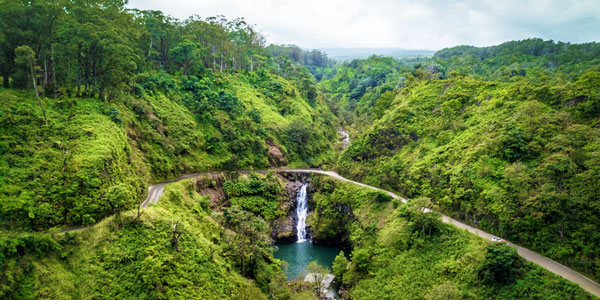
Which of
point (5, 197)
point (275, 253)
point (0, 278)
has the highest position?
point (5, 197)

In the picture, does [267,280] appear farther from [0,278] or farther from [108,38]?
[108,38]

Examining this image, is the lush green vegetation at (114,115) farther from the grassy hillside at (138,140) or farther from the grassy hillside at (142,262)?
the grassy hillside at (142,262)

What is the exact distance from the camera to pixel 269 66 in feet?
308

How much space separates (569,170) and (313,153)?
150ft

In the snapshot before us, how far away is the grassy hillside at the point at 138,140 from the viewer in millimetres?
28656

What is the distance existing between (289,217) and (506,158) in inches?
1304

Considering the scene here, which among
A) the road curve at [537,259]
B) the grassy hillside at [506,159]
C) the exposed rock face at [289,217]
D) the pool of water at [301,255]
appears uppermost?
the grassy hillside at [506,159]

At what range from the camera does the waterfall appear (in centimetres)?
5397

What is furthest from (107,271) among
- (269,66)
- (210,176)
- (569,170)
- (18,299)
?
(269,66)

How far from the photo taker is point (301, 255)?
4766 centimetres

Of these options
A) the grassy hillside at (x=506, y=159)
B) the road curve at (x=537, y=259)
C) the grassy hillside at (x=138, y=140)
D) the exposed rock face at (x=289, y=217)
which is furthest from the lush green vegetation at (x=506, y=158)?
the grassy hillside at (x=138, y=140)

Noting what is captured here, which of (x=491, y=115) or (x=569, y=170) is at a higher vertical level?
(x=491, y=115)

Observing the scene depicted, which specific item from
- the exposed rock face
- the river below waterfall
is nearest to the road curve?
the river below waterfall

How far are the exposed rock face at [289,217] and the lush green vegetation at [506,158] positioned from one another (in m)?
9.06
